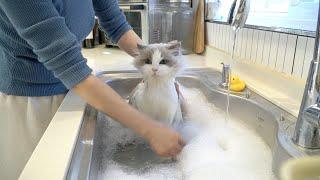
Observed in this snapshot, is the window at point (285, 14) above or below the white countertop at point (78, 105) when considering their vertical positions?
above

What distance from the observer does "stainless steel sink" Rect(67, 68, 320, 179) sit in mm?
528

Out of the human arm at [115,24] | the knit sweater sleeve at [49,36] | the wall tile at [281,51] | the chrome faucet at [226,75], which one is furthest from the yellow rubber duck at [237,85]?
the knit sweater sleeve at [49,36]

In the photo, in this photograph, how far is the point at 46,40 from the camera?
57cm

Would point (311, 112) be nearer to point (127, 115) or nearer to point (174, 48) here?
point (127, 115)

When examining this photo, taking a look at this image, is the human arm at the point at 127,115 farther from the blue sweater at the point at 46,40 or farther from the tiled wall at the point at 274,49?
the tiled wall at the point at 274,49

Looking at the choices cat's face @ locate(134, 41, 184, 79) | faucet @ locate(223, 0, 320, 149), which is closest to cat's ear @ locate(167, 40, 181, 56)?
cat's face @ locate(134, 41, 184, 79)

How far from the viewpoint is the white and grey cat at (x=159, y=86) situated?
0.83 metres

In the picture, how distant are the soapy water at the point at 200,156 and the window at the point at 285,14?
32cm

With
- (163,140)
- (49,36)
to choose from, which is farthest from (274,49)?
(49,36)

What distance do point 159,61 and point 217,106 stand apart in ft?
0.90

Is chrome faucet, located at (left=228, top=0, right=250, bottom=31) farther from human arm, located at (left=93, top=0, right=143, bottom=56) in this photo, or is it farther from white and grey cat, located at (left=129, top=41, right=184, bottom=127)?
human arm, located at (left=93, top=0, right=143, bottom=56)

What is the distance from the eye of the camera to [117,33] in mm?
1044

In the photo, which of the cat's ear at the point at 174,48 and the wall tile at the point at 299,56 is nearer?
the wall tile at the point at 299,56

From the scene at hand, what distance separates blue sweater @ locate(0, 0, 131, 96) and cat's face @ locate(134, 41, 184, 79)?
182 millimetres
